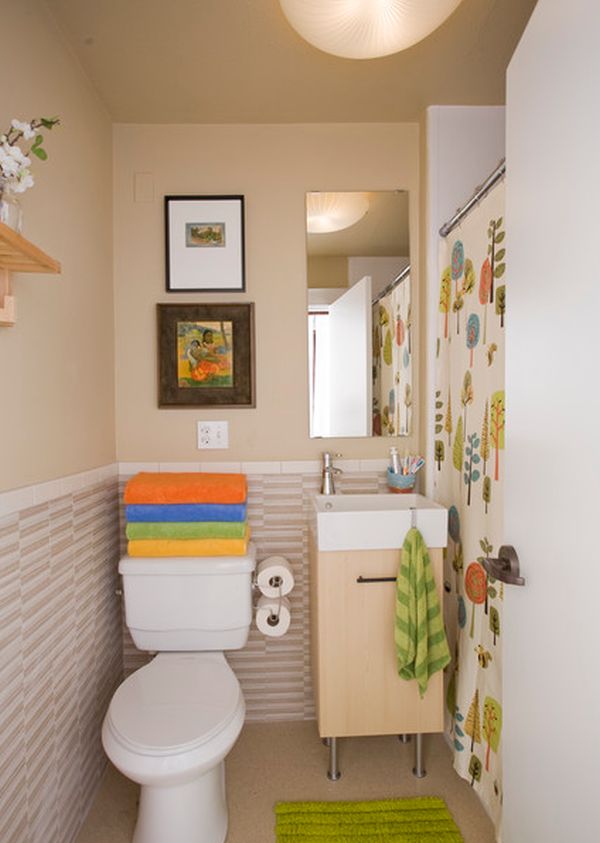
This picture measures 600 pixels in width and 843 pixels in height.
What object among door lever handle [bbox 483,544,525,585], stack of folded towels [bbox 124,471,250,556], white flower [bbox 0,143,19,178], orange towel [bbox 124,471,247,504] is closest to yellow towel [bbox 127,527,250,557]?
stack of folded towels [bbox 124,471,250,556]

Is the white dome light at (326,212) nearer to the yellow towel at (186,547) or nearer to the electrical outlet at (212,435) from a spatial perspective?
the electrical outlet at (212,435)

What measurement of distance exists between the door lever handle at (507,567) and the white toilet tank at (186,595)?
93 centimetres

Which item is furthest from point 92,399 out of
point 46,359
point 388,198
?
point 388,198

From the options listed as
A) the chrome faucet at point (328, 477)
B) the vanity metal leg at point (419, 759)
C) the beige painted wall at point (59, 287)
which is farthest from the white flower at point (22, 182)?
the vanity metal leg at point (419, 759)

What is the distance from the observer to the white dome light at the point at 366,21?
1.18 meters

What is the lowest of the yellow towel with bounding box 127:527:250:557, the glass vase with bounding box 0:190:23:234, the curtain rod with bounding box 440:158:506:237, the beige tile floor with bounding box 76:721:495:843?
the beige tile floor with bounding box 76:721:495:843

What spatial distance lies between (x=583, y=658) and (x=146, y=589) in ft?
4.50

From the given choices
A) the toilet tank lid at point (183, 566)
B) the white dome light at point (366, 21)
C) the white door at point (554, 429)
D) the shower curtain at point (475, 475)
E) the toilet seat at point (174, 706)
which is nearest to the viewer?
the white door at point (554, 429)

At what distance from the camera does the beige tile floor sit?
1.54m

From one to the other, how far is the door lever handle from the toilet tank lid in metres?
0.93

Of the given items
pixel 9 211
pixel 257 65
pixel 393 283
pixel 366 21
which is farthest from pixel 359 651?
pixel 257 65

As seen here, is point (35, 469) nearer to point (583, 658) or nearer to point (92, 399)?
point (92, 399)

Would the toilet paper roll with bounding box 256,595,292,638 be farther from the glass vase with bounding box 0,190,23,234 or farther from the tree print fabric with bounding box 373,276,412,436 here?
the glass vase with bounding box 0,190,23,234

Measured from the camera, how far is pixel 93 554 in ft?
5.70
